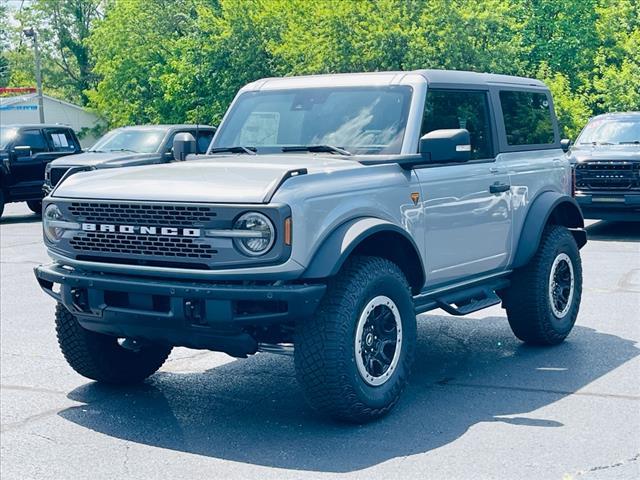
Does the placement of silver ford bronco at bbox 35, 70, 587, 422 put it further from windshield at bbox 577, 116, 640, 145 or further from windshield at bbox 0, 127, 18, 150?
windshield at bbox 0, 127, 18, 150

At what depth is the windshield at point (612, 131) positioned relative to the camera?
621 inches

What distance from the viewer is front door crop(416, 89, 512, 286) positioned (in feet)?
20.6

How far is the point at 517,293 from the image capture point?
729 cm

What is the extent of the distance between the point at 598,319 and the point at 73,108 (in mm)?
61690

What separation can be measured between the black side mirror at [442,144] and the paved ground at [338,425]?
1.44 metres

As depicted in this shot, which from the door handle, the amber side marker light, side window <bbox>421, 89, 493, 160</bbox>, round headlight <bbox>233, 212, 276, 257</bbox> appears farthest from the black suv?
the amber side marker light

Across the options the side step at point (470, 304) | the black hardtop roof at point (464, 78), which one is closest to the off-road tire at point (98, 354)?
the side step at point (470, 304)

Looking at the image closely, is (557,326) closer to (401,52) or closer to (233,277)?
(233,277)

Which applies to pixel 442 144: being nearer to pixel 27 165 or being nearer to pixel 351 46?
pixel 27 165

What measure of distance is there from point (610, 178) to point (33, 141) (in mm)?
12117

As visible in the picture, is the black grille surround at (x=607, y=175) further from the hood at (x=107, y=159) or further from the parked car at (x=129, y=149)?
the hood at (x=107, y=159)

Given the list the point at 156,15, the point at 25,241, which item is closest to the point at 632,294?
the point at 25,241

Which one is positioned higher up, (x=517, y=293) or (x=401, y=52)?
(x=401, y=52)

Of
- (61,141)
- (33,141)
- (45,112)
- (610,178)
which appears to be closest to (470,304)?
(610,178)
